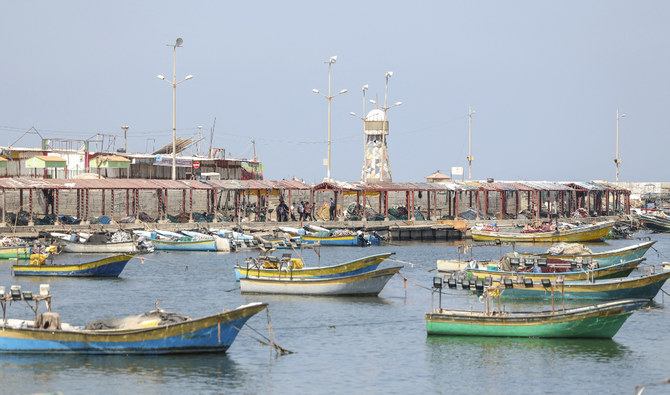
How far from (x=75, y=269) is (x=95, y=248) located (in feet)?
41.4

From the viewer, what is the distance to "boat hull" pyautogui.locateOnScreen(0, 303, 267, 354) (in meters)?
26.4

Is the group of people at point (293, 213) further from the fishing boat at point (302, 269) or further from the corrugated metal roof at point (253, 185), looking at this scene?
the fishing boat at point (302, 269)

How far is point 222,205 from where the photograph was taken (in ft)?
286

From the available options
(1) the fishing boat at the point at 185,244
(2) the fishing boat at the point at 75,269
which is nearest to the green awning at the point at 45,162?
(1) the fishing boat at the point at 185,244

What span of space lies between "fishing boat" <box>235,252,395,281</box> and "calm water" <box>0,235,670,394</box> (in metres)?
0.97

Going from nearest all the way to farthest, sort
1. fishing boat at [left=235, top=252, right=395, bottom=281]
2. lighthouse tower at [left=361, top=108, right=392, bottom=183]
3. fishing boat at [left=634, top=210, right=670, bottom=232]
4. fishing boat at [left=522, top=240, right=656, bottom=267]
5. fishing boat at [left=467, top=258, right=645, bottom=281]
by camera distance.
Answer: fishing boat at [left=467, top=258, right=645, bottom=281] → fishing boat at [left=235, top=252, right=395, bottom=281] → fishing boat at [left=522, top=240, right=656, bottom=267] → fishing boat at [left=634, top=210, right=670, bottom=232] → lighthouse tower at [left=361, top=108, right=392, bottom=183]

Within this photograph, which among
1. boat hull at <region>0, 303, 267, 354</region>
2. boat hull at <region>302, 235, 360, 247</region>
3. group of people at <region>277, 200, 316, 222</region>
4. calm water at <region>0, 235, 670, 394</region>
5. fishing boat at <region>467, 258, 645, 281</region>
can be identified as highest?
group of people at <region>277, 200, 316, 222</region>

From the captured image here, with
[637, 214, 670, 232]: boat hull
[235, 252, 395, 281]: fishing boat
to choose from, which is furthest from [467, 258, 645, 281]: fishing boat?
[637, 214, 670, 232]: boat hull

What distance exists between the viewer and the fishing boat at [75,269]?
44.0m

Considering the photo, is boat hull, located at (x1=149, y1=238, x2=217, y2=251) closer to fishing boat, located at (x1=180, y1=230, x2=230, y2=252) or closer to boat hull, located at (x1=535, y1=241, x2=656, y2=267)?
fishing boat, located at (x1=180, y1=230, x2=230, y2=252)

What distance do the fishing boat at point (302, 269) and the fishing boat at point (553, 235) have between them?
31.7 metres

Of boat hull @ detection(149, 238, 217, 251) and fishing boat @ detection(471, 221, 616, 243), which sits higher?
fishing boat @ detection(471, 221, 616, 243)

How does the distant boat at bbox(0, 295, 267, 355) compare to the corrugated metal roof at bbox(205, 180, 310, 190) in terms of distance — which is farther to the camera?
the corrugated metal roof at bbox(205, 180, 310, 190)

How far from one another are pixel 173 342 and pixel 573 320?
1162cm
